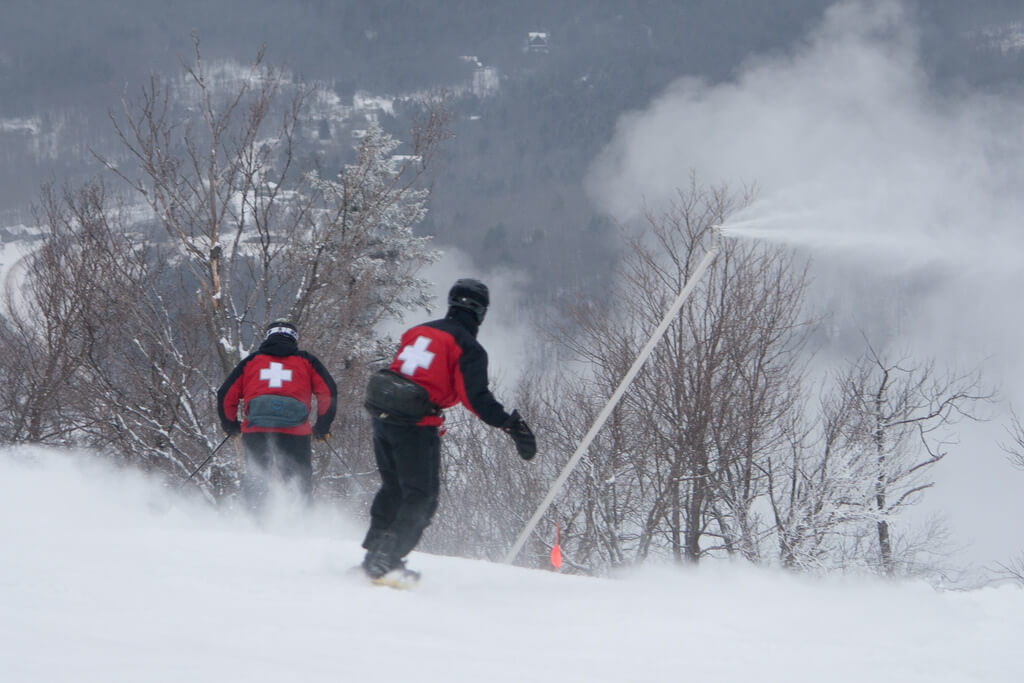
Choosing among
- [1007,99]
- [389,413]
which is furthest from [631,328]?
[1007,99]

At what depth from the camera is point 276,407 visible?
21.6 feet

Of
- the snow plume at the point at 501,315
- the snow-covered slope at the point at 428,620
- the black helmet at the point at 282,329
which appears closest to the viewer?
the snow-covered slope at the point at 428,620

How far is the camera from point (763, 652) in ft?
11.2

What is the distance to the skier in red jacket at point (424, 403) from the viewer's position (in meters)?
4.29

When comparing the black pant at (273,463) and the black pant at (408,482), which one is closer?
the black pant at (408,482)

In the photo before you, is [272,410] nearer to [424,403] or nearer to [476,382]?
[424,403]

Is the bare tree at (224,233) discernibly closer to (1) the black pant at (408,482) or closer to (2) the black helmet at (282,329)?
(2) the black helmet at (282,329)

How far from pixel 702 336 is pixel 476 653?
17.7 meters

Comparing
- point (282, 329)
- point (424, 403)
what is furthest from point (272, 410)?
point (424, 403)

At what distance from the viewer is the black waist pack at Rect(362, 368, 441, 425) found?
169 inches

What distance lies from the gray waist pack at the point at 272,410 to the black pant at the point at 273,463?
4.1 inches

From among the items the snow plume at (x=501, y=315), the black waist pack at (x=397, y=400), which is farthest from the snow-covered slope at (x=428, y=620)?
the snow plume at (x=501, y=315)

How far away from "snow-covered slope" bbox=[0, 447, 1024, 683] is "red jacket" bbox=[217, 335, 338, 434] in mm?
1491

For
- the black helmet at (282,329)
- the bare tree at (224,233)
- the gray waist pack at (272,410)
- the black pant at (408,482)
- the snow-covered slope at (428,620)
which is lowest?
the snow-covered slope at (428,620)
